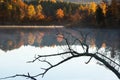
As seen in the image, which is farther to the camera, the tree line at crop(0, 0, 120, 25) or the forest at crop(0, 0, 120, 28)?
the tree line at crop(0, 0, 120, 25)

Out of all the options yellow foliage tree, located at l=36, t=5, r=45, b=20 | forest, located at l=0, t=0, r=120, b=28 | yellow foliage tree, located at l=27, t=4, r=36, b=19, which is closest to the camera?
forest, located at l=0, t=0, r=120, b=28

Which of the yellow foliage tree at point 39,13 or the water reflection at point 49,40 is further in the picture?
the yellow foliage tree at point 39,13

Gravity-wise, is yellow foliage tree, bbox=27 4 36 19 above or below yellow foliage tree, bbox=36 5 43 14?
above

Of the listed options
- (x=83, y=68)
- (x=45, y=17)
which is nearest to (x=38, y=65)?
(x=83, y=68)

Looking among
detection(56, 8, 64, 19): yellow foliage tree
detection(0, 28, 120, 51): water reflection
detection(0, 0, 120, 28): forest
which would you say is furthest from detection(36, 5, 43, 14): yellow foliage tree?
detection(0, 28, 120, 51): water reflection

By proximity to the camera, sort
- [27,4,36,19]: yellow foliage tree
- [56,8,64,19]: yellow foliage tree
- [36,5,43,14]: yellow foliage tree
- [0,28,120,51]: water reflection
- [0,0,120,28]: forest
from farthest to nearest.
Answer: [36,5,43,14]: yellow foliage tree
[56,8,64,19]: yellow foliage tree
[27,4,36,19]: yellow foliage tree
[0,0,120,28]: forest
[0,28,120,51]: water reflection

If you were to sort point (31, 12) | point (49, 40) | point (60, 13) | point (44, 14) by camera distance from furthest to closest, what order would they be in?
1. point (44, 14)
2. point (60, 13)
3. point (31, 12)
4. point (49, 40)

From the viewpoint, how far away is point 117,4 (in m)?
41.3

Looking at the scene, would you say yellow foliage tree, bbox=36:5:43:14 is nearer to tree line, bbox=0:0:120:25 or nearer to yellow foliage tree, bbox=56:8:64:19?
tree line, bbox=0:0:120:25

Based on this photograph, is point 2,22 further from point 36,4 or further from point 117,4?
point 117,4

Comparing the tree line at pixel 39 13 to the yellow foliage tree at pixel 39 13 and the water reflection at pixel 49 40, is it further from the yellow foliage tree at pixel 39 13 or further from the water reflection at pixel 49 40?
the water reflection at pixel 49 40

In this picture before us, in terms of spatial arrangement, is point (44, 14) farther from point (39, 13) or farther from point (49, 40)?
point (49, 40)

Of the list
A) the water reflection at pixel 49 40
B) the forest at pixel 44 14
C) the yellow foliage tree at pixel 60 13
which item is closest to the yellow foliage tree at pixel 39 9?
the forest at pixel 44 14

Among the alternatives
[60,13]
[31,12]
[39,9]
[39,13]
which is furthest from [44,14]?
[31,12]
